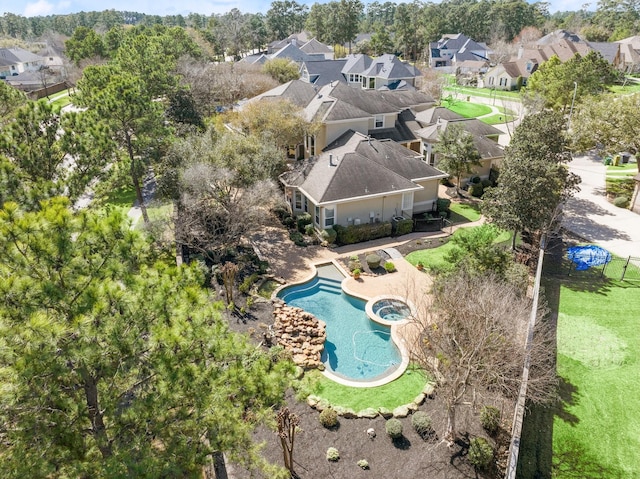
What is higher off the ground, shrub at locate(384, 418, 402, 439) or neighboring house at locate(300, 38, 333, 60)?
neighboring house at locate(300, 38, 333, 60)

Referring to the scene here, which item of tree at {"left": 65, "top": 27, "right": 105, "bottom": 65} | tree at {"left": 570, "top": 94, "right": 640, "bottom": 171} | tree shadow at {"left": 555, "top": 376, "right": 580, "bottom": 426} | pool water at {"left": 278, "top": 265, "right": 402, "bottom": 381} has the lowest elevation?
pool water at {"left": 278, "top": 265, "right": 402, "bottom": 381}

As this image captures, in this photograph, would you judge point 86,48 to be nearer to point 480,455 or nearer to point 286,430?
point 286,430

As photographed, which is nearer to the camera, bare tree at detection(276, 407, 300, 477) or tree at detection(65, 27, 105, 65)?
bare tree at detection(276, 407, 300, 477)

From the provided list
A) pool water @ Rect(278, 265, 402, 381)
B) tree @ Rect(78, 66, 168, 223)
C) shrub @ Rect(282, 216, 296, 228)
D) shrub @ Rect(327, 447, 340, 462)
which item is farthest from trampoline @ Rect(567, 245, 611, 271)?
tree @ Rect(78, 66, 168, 223)

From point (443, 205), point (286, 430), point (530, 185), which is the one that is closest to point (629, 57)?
point (443, 205)

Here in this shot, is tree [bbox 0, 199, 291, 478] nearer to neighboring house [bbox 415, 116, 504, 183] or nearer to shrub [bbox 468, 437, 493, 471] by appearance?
shrub [bbox 468, 437, 493, 471]

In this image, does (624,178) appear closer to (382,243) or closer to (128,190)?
(382,243)

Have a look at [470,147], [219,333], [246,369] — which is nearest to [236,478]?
[246,369]

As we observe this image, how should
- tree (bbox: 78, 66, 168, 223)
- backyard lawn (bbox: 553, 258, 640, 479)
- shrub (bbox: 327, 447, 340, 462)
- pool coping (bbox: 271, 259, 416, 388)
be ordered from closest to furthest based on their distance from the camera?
shrub (bbox: 327, 447, 340, 462)
backyard lawn (bbox: 553, 258, 640, 479)
pool coping (bbox: 271, 259, 416, 388)
tree (bbox: 78, 66, 168, 223)
